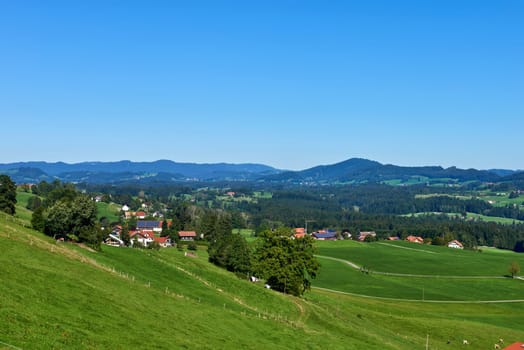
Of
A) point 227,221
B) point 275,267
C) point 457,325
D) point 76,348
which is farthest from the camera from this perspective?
point 227,221

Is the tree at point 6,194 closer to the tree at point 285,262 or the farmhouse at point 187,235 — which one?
the tree at point 285,262

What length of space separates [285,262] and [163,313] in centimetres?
4673

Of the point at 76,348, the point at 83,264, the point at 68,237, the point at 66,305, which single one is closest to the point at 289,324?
the point at 83,264

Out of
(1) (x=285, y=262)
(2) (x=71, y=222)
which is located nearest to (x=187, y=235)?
(1) (x=285, y=262)

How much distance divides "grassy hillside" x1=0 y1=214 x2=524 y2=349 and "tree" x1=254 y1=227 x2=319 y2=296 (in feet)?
16.9

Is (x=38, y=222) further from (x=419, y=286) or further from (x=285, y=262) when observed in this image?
(x=419, y=286)

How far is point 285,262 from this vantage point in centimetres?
9088

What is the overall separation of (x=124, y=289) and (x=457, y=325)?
57.4m

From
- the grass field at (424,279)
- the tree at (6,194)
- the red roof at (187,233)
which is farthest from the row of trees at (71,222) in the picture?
the red roof at (187,233)

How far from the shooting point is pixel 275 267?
9044cm

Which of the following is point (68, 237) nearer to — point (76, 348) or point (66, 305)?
point (66, 305)

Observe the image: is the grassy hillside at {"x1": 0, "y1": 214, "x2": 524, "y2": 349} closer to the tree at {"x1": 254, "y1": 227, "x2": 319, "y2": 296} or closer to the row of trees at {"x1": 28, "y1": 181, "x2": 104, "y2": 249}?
the row of trees at {"x1": 28, "y1": 181, "x2": 104, "y2": 249}

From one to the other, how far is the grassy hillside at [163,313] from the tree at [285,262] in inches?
203

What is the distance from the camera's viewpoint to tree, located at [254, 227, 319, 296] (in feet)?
294
